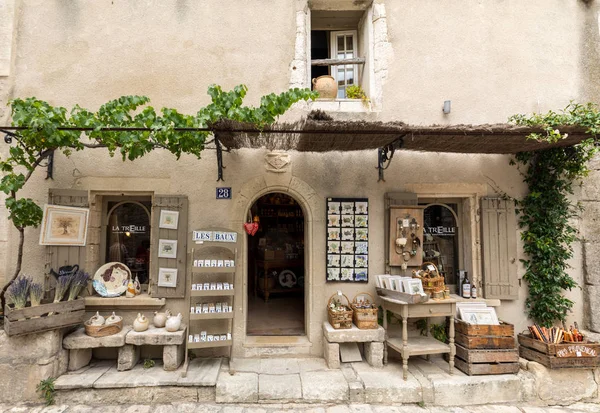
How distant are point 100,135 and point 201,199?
4.79ft

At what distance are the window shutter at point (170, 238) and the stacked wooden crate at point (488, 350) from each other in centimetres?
372

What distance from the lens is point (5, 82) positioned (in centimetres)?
440

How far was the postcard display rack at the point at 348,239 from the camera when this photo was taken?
444 centimetres

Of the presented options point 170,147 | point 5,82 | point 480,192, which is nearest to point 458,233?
point 480,192

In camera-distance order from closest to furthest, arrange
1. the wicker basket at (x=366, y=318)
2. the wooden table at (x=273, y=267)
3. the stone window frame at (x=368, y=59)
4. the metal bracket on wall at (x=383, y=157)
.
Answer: the wicker basket at (x=366, y=318) → the metal bracket on wall at (x=383, y=157) → the stone window frame at (x=368, y=59) → the wooden table at (x=273, y=267)

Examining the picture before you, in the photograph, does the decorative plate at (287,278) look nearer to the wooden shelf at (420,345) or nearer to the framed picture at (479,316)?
the wooden shelf at (420,345)

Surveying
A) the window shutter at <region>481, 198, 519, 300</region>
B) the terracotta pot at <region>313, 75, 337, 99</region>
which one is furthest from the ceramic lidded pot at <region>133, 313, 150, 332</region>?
the window shutter at <region>481, 198, 519, 300</region>

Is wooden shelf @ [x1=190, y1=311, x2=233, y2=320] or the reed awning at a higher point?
the reed awning

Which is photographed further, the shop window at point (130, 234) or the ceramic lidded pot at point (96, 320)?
the shop window at point (130, 234)

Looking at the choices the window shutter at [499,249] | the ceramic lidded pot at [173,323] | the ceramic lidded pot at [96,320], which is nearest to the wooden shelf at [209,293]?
the ceramic lidded pot at [173,323]

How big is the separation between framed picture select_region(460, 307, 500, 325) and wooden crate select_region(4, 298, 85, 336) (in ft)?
15.8

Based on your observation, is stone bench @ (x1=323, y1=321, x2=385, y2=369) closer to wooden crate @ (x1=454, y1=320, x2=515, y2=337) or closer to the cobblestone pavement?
the cobblestone pavement

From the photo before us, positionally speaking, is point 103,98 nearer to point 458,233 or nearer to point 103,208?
point 103,208

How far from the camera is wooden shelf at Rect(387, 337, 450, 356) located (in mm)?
3837
